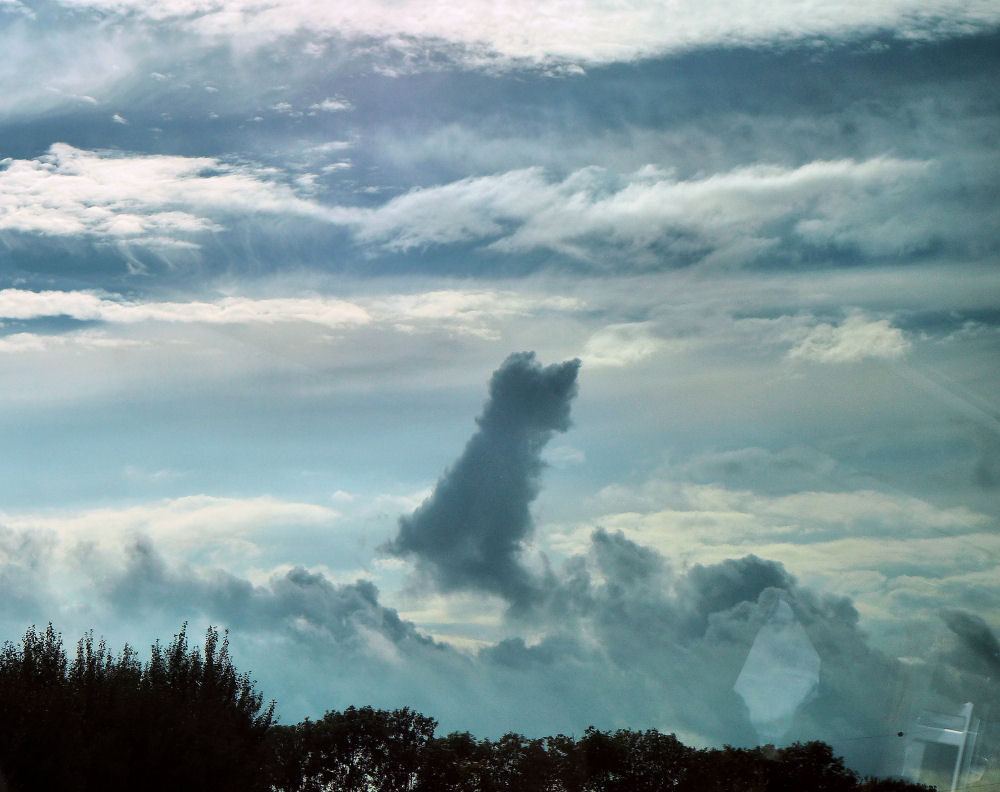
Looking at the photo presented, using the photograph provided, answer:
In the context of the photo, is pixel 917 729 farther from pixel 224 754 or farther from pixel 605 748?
pixel 224 754

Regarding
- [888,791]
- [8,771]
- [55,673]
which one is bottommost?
[8,771]

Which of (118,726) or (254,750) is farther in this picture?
(254,750)

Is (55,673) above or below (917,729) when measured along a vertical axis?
below

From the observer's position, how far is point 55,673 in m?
30.0

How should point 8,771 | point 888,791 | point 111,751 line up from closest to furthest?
point 8,771 < point 111,751 < point 888,791

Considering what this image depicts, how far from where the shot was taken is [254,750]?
35062 mm

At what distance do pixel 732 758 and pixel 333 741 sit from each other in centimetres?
2179

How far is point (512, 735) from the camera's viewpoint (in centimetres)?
5378

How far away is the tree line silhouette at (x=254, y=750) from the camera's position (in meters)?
26.1

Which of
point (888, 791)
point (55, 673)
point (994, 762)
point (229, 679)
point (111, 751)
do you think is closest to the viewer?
point (111, 751)

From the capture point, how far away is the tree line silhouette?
26094 mm

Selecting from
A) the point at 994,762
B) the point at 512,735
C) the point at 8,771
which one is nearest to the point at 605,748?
the point at 512,735

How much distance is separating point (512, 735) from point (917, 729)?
73.8 feet

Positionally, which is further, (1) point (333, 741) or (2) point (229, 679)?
(1) point (333, 741)
